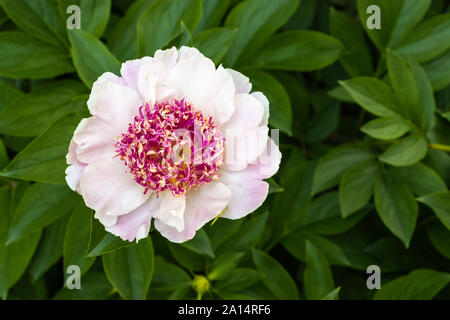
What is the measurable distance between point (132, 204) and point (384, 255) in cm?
82

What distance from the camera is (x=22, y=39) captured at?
1221 millimetres

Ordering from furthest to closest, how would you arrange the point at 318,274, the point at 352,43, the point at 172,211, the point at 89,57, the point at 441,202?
the point at 352,43 → the point at 318,274 → the point at 441,202 → the point at 89,57 → the point at 172,211

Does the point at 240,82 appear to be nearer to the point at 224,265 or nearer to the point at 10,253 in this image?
the point at 224,265

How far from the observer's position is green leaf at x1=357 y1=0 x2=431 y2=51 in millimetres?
1358

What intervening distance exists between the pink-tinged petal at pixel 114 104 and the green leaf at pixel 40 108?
0.26 meters

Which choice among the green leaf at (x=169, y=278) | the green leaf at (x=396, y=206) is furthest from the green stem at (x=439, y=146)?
the green leaf at (x=169, y=278)

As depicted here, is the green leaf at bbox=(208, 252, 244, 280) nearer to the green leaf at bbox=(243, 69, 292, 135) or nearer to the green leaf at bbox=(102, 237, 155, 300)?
the green leaf at bbox=(102, 237, 155, 300)

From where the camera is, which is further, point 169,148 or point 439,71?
point 439,71

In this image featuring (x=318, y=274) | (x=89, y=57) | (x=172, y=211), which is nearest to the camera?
(x=172, y=211)

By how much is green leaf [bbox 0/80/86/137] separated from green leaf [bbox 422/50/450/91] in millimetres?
917

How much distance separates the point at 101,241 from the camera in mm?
924

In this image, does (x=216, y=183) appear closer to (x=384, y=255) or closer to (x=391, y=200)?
(x=391, y=200)

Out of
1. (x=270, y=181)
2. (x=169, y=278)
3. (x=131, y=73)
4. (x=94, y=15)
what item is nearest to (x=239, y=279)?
(x=169, y=278)

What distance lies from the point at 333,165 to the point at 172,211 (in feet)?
1.96
